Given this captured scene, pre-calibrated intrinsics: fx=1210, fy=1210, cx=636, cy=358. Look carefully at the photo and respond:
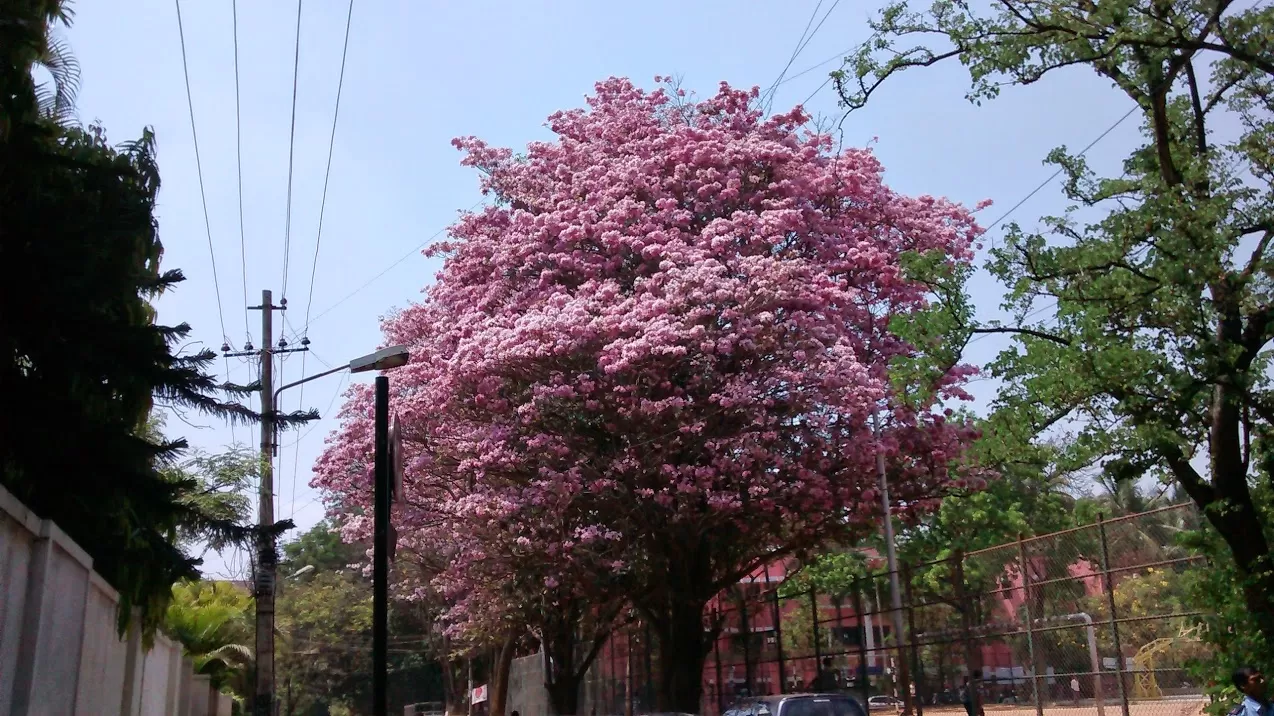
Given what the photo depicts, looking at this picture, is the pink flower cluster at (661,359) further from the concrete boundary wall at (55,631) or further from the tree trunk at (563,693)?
the concrete boundary wall at (55,631)

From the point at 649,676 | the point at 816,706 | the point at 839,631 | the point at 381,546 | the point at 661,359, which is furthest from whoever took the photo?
the point at 649,676

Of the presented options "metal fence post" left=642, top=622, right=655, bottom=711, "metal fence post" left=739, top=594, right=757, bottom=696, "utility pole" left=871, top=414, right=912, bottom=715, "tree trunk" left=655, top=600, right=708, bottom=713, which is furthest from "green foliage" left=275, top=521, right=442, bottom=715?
"utility pole" left=871, top=414, right=912, bottom=715

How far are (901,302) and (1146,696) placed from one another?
946cm

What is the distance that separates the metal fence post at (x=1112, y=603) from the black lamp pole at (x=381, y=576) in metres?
8.55

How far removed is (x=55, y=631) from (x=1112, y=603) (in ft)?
39.6

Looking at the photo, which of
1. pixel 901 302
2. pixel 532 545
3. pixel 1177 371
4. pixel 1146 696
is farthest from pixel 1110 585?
pixel 532 545

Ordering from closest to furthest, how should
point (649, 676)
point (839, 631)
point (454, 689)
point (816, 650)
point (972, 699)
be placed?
point (972, 699), point (816, 650), point (839, 631), point (649, 676), point (454, 689)

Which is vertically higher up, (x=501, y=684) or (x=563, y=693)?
(x=501, y=684)

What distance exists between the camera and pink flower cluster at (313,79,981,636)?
68.7 ft

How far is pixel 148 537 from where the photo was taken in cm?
1396

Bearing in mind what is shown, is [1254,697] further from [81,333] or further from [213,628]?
[213,628]

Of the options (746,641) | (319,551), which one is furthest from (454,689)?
(746,641)

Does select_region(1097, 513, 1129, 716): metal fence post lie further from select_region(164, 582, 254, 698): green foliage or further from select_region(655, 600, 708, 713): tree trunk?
select_region(164, 582, 254, 698): green foliage

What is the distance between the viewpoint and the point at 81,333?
39.1 ft
